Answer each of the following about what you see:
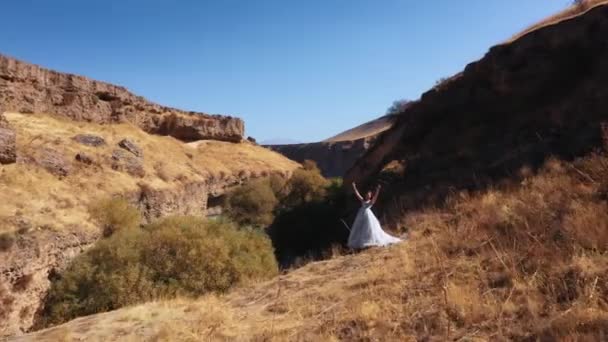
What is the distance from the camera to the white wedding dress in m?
8.49

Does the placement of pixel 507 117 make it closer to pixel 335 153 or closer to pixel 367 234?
pixel 367 234

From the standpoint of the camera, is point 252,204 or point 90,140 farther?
point 252,204

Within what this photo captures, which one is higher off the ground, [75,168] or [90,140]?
[90,140]

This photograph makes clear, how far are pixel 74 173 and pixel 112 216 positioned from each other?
3.95m

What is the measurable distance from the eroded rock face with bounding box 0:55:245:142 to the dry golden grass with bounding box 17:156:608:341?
1341 cm

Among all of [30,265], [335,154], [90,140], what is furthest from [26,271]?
[335,154]

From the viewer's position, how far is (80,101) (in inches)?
955

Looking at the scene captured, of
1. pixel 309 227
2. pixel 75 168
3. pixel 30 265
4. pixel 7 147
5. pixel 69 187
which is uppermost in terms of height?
pixel 7 147

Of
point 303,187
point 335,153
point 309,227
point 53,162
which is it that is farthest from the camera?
point 335,153

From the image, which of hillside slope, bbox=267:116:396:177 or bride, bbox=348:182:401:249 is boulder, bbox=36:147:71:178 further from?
hillside slope, bbox=267:116:396:177

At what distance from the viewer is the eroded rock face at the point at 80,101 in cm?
2016

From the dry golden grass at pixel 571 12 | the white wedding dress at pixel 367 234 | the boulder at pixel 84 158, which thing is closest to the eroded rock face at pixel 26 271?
the boulder at pixel 84 158

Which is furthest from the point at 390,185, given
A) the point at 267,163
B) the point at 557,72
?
the point at 267,163

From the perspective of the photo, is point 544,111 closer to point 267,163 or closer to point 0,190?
point 0,190
